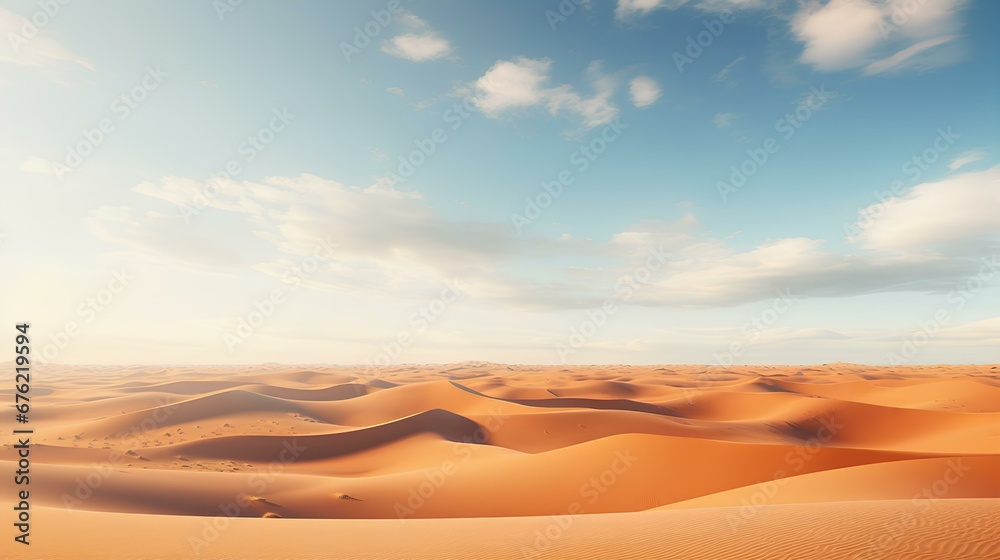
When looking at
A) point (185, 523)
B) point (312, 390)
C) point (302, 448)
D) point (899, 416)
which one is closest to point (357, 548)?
point (185, 523)

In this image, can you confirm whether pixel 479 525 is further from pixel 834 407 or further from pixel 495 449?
pixel 834 407

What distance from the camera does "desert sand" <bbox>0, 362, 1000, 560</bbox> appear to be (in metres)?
8.78

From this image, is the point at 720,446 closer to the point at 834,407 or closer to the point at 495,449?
the point at 495,449

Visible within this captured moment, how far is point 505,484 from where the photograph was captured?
63.1ft

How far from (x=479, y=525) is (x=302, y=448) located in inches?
787

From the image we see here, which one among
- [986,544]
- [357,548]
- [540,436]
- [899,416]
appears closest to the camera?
[986,544]

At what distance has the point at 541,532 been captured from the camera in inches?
392

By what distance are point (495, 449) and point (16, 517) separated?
19.9 meters

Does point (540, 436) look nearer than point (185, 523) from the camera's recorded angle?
No

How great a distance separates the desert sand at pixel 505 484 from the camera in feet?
28.8

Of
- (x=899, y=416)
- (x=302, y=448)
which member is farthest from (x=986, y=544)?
(x=899, y=416)

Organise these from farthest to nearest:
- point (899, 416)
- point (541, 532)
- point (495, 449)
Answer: point (899, 416), point (495, 449), point (541, 532)

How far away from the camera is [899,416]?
37.7m

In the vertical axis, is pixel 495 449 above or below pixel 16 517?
below
